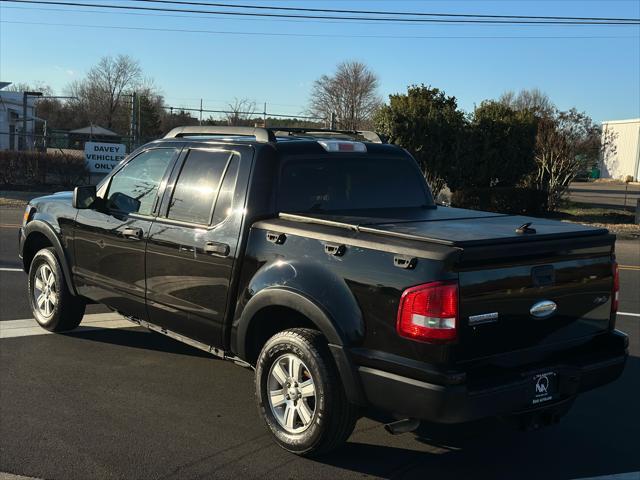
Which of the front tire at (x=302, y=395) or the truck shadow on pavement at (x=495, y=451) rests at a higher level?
the front tire at (x=302, y=395)

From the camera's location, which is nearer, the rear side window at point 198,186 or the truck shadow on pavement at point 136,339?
the rear side window at point 198,186

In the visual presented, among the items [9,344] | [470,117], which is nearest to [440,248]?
[9,344]

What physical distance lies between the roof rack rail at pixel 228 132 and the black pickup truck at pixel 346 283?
0.02 metres

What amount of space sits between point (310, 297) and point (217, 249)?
956 mm

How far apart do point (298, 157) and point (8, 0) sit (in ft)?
78.2

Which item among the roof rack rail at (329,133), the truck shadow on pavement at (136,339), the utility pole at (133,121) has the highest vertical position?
the utility pole at (133,121)

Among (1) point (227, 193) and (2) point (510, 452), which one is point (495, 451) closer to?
(2) point (510, 452)

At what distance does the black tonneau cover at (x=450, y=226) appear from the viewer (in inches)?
135

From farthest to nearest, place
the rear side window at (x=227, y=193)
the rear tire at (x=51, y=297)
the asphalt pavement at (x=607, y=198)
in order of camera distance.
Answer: the asphalt pavement at (x=607, y=198) → the rear tire at (x=51, y=297) → the rear side window at (x=227, y=193)

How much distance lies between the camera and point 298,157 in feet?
14.6

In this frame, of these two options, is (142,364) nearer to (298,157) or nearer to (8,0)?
(298,157)

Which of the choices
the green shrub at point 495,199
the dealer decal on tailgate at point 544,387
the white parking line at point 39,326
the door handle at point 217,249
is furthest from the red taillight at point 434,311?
the green shrub at point 495,199

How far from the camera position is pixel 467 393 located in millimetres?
3193

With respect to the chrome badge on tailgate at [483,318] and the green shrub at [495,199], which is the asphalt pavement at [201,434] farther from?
the green shrub at [495,199]
